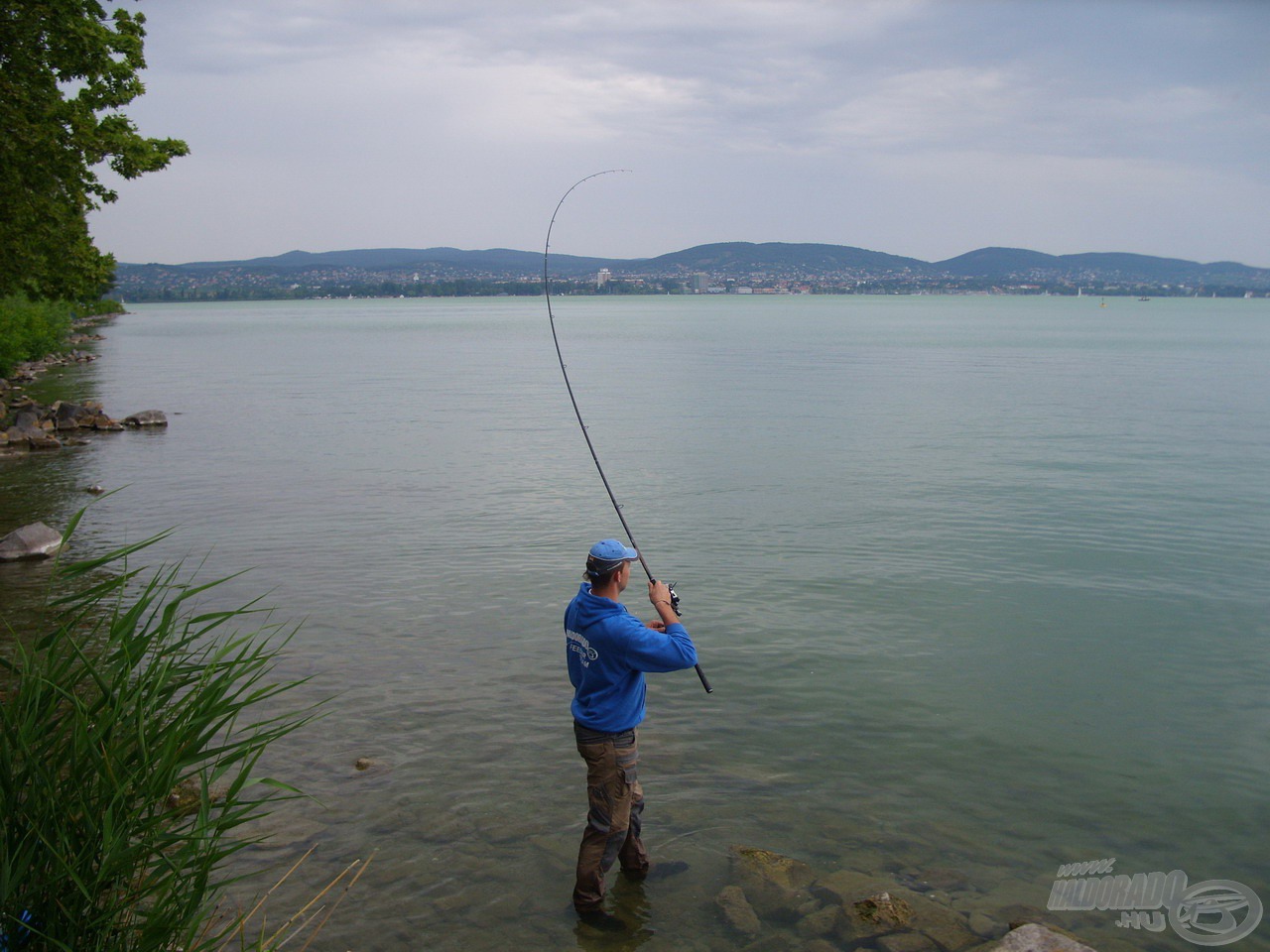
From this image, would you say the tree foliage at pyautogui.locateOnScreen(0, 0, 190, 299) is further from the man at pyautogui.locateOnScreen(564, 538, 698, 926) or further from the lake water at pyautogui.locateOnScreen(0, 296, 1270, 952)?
the man at pyautogui.locateOnScreen(564, 538, 698, 926)

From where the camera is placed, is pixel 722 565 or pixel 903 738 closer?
pixel 903 738

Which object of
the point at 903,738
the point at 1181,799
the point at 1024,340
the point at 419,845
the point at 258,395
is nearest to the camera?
the point at 419,845

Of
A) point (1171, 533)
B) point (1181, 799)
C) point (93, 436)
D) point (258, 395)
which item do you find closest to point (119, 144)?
point (93, 436)

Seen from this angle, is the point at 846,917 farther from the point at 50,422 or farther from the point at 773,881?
the point at 50,422

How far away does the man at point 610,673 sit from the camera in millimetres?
5590

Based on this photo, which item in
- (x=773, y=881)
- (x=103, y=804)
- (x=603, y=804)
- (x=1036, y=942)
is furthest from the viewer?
(x=773, y=881)

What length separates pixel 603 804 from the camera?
19.3 ft

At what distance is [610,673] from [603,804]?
79cm

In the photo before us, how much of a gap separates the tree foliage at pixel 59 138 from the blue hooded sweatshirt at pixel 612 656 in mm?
19379

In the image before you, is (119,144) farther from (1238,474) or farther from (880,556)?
(1238,474)

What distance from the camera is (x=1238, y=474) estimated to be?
22.1 m

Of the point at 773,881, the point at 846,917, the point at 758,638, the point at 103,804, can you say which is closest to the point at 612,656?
the point at 773,881

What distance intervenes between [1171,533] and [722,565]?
25.5 feet

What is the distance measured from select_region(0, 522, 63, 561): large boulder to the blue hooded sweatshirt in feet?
37.3
